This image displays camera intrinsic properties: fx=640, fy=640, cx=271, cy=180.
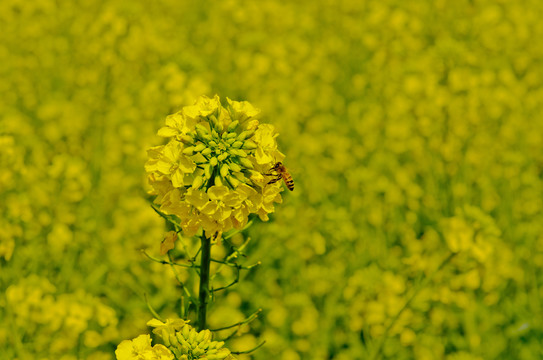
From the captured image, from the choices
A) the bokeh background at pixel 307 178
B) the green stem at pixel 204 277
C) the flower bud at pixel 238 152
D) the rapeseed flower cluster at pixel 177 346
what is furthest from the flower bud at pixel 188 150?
the bokeh background at pixel 307 178

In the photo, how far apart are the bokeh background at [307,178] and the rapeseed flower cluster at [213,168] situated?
109 cm

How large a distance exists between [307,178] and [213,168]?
7.91 ft

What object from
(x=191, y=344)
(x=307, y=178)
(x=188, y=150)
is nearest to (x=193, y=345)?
(x=191, y=344)

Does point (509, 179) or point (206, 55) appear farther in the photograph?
point (206, 55)

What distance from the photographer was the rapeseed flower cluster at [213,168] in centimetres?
165

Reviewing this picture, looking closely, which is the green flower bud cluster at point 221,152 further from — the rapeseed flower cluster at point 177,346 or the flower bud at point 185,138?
the rapeseed flower cluster at point 177,346

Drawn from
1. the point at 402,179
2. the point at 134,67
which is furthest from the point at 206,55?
the point at 402,179

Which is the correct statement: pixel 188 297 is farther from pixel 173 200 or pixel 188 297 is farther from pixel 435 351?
pixel 435 351

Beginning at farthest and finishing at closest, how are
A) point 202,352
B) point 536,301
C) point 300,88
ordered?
point 300,88 < point 536,301 < point 202,352

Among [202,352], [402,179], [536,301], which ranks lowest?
[202,352]

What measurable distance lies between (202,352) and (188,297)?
0.36 metres

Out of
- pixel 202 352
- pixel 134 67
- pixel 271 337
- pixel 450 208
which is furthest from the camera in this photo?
pixel 134 67

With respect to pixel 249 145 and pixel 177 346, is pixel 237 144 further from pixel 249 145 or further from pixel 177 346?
pixel 177 346

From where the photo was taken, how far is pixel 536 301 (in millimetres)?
3666
